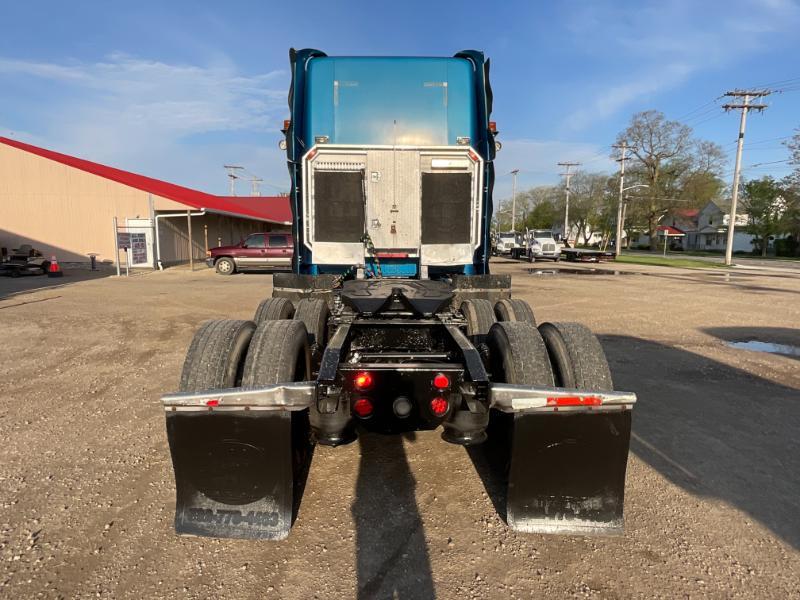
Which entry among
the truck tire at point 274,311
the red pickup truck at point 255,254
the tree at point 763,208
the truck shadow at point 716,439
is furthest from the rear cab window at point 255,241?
the tree at point 763,208

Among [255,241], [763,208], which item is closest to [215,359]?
[255,241]

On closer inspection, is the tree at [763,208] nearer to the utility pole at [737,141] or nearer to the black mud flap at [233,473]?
the utility pole at [737,141]

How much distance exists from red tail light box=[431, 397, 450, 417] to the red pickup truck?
18623 millimetres

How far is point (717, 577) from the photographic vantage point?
2.49m

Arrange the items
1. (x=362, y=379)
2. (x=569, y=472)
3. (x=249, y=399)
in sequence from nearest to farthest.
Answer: (x=249, y=399)
(x=362, y=379)
(x=569, y=472)

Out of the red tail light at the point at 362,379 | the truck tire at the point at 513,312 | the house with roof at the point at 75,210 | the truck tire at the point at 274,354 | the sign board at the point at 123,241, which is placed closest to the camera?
the red tail light at the point at 362,379

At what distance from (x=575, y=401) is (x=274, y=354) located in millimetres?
1771

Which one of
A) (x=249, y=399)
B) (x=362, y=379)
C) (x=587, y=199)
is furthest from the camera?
(x=587, y=199)

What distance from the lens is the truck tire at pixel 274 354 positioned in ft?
9.55

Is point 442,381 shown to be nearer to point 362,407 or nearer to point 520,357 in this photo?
point 362,407

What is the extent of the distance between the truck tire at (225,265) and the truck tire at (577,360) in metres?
19.2

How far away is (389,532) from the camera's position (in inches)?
110

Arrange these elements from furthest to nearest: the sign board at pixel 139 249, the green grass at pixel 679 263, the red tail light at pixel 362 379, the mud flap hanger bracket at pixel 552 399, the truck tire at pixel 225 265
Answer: the green grass at pixel 679 263 → the sign board at pixel 139 249 → the truck tire at pixel 225 265 → the red tail light at pixel 362 379 → the mud flap hanger bracket at pixel 552 399

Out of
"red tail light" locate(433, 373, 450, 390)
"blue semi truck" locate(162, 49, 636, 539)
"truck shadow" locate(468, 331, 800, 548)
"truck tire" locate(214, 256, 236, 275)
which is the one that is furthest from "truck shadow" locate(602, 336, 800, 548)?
"truck tire" locate(214, 256, 236, 275)
